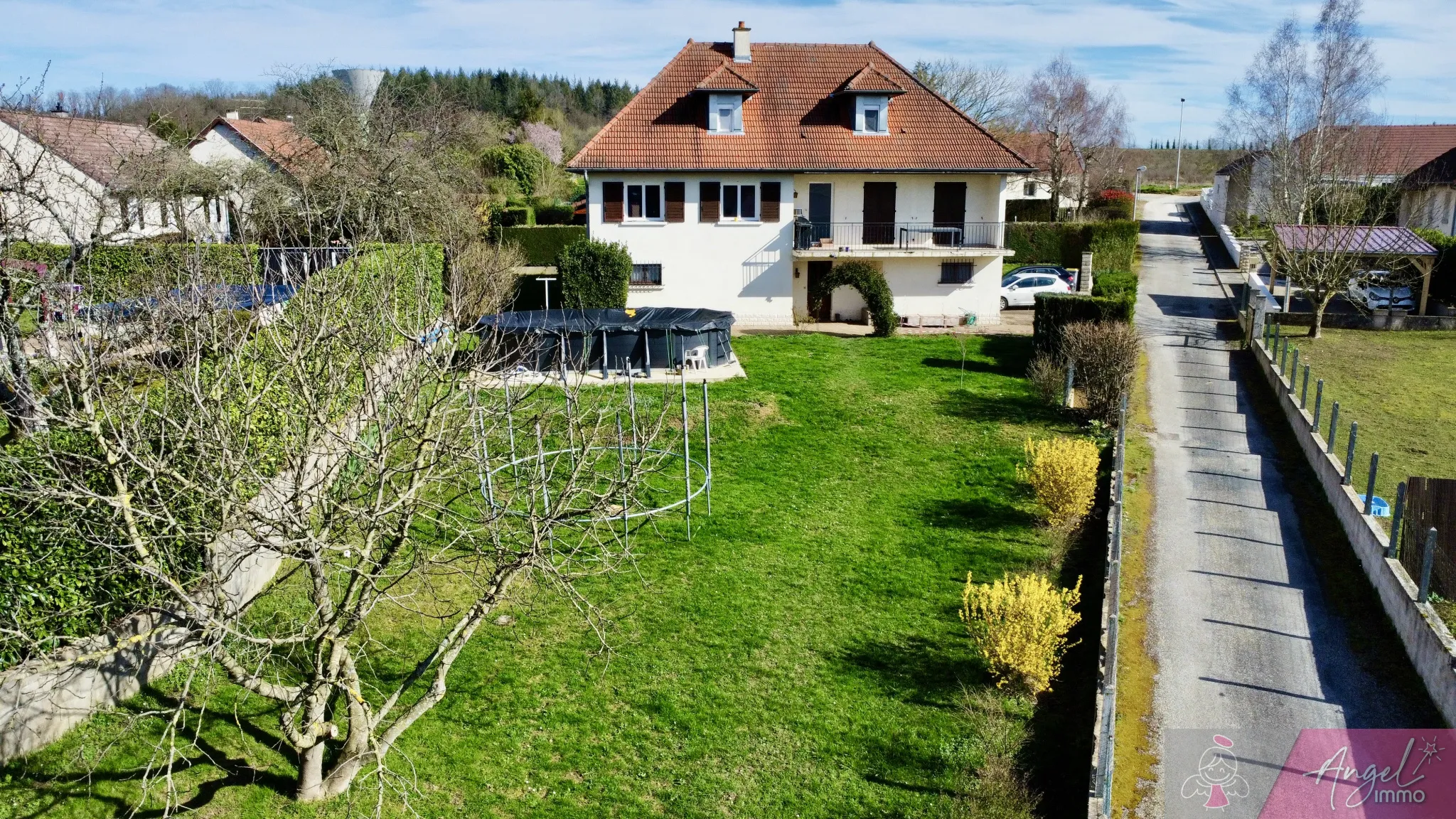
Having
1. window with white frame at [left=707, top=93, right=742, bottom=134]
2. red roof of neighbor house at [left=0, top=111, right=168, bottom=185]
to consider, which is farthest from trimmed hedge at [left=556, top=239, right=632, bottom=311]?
red roof of neighbor house at [left=0, top=111, right=168, bottom=185]

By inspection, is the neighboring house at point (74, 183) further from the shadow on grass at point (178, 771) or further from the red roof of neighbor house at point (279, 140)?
the shadow on grass at point (178, 771)

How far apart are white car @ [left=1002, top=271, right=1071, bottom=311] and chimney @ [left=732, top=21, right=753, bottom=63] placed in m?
11.3

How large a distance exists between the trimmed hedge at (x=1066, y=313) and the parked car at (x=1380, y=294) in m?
13.4

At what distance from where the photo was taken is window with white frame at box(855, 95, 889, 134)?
31.6 metres

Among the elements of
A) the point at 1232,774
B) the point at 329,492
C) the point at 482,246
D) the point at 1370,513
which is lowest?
the point at 1232,774

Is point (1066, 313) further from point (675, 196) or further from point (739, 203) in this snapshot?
point (675, 196)

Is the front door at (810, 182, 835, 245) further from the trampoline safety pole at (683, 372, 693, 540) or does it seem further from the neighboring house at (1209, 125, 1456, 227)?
the neighboring house at (1209, 125, 1456, 227)

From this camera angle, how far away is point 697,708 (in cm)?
1135

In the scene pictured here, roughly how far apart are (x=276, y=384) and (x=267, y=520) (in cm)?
691

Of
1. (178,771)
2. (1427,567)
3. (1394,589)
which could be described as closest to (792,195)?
(1394,589)

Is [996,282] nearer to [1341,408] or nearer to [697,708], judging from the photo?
[1341,408]

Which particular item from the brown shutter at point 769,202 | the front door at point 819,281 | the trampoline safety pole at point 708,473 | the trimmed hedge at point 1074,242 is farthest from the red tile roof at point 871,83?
the trampoline safety pole at point 708,473

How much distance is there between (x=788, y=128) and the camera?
103ft

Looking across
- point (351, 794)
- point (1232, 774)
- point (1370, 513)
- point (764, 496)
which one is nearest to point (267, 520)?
point (351, 794)
